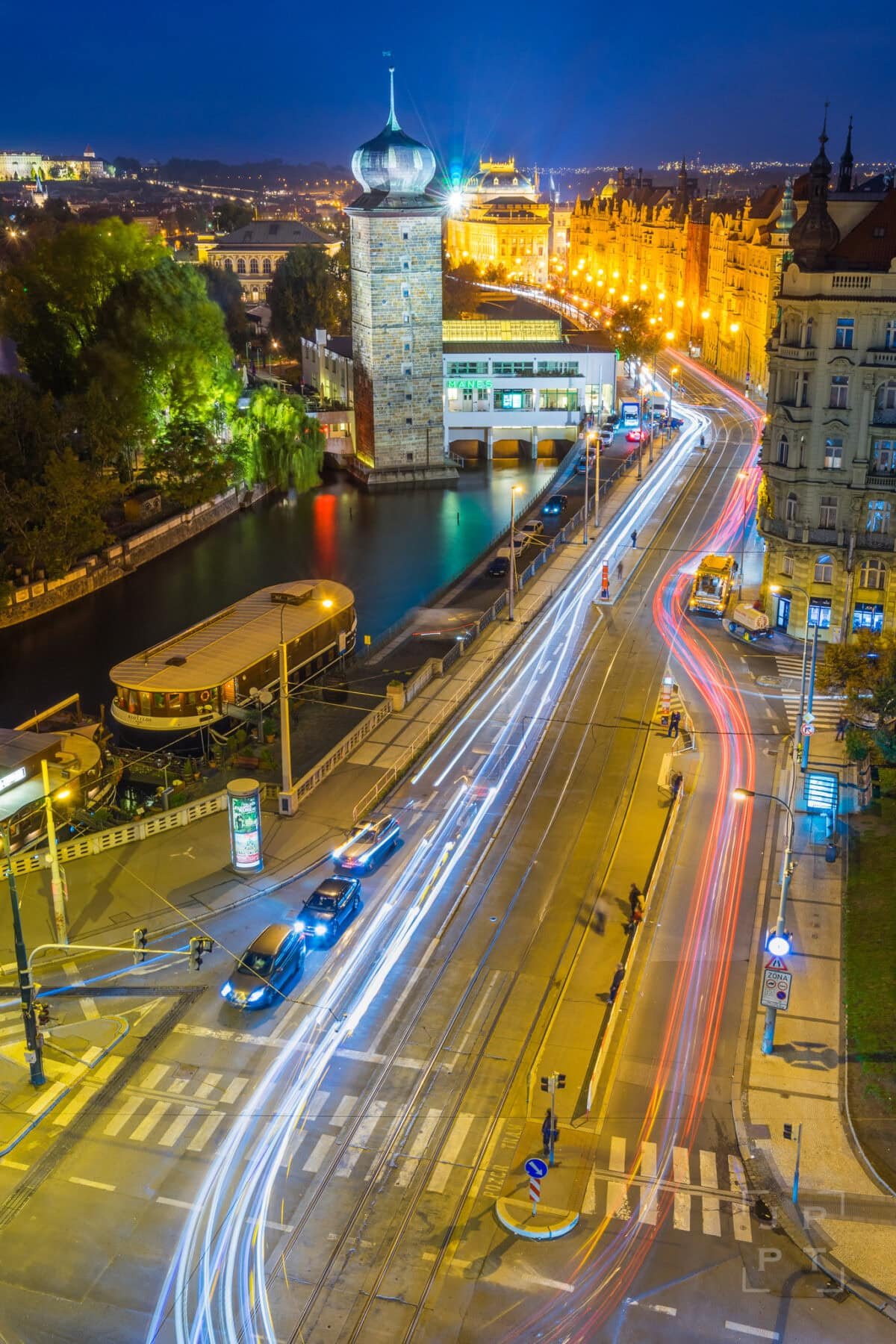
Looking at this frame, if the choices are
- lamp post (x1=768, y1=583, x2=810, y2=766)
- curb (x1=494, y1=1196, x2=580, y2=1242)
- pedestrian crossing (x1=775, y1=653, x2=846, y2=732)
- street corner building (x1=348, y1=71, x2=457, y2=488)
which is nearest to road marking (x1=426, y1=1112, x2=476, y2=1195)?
curb (x1=494, y1=1196, x2=580, y2=1242)

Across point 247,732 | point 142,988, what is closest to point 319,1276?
point 142,988

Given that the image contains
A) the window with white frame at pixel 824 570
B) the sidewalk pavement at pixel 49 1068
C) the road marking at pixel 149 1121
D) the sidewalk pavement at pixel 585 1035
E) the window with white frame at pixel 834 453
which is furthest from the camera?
the window with white frame at pixel 824 570

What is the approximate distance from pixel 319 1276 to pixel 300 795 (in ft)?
70.5

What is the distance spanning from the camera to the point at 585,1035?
31.5 m

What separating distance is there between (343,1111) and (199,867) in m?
12.8

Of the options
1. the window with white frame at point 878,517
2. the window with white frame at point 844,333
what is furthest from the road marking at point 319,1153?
the window with white frame at point 844,333

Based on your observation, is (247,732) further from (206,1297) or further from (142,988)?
(206,1297)

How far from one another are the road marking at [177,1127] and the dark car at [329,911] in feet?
22.4

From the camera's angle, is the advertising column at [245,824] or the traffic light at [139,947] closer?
the traffic light at [139,947]

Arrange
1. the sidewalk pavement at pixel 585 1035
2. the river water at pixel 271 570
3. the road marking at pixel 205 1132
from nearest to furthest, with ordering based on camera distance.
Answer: the sidewalk pavement at pixel 585 1035, the road marking at pixel 205 1132, the river water at pixel 271 570

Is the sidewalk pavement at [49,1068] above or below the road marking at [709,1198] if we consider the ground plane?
above

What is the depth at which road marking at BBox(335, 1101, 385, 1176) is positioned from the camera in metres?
27.0

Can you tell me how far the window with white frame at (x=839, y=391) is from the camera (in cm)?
5597

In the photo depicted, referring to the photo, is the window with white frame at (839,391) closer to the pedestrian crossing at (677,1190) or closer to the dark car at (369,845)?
the dark car at (369,845)
